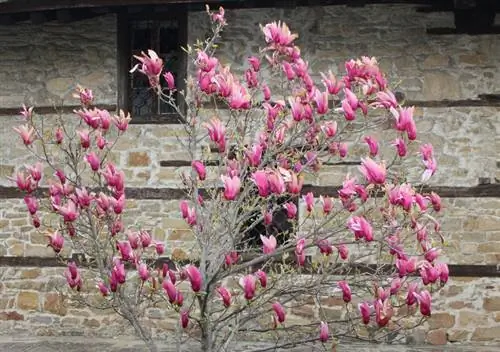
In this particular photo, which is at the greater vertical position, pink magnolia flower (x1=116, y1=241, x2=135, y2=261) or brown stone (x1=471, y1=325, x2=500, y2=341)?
pink magnolia flower (x1=116, y1=241, x2=135, y2=261)

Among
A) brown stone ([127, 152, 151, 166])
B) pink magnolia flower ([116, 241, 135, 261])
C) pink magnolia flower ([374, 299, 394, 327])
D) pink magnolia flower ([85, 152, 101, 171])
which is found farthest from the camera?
brown stone ([127, 152, 151, 166])

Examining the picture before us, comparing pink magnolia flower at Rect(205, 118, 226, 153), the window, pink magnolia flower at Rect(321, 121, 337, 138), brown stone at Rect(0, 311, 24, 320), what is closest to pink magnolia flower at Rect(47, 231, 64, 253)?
pink magnolia flower at Rect(205, 118, 226, 153)

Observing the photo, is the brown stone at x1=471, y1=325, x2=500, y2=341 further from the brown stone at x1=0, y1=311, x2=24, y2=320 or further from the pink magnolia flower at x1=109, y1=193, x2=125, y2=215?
the brown stone at x1=0, y1=311, x2=24, y2=320

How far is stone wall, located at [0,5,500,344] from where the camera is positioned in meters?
6.32

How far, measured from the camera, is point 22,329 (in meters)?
6.81

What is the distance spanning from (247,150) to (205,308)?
1.00m

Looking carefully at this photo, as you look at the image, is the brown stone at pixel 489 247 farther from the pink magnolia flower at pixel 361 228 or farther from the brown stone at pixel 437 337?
the pink magnolia flower at pixel 361 228

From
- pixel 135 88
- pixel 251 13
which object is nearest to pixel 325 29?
pixel 251 13

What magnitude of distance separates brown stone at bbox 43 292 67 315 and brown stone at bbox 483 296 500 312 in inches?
176

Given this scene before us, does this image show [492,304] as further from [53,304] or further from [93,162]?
[53,304]

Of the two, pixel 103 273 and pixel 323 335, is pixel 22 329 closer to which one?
pixel 103 273

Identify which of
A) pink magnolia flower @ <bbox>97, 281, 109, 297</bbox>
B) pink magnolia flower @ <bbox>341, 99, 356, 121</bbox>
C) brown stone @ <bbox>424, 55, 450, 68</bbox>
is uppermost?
brown stone @ <bbox>424, 55, 450, 68</bbox>

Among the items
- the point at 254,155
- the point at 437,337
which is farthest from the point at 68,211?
the point at 437,337

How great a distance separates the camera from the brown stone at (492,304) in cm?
621
